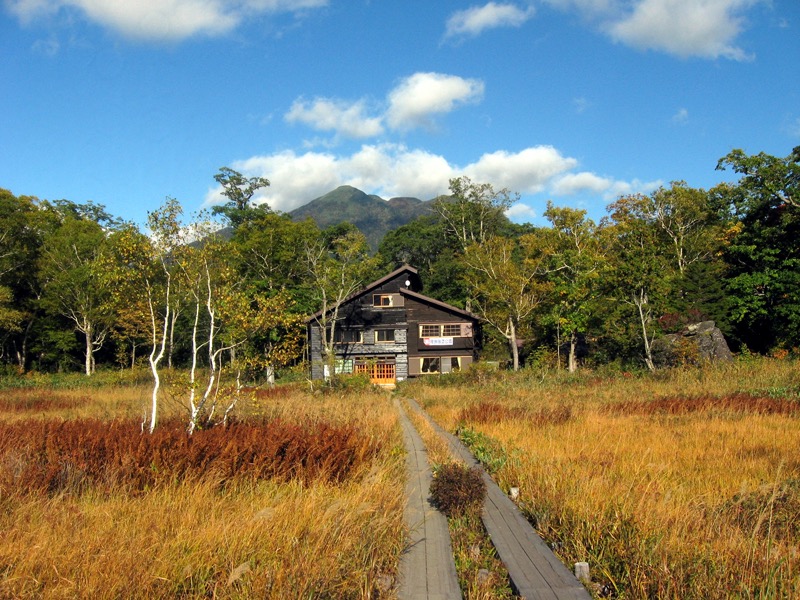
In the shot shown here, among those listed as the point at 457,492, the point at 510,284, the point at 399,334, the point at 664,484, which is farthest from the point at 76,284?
the point at 664,484

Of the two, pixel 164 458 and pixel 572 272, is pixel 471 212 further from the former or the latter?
pixel 164 458

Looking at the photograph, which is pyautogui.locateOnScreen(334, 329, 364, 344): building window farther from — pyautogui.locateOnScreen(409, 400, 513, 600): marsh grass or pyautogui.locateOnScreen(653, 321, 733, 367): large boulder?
pyautogui.locateOnScreen(409, 400, 513, 600): marsh grass

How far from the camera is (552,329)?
43.4m

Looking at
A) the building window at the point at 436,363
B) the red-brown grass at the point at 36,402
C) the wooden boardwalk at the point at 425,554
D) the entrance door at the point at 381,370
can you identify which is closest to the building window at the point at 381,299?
the entrance door at the point at 381,370

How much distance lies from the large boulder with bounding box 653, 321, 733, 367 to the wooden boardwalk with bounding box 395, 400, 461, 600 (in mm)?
28648

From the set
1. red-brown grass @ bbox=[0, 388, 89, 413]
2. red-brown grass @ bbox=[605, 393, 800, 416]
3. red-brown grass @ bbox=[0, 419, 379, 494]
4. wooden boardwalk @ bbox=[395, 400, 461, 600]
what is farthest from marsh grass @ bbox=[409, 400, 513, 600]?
red-brown grass @ bbox=[0, 388, 89, 413]

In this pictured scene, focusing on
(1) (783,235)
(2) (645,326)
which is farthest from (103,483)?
(1) (783,235)

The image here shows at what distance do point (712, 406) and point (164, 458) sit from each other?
1692cm

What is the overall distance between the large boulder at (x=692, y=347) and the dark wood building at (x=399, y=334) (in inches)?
611

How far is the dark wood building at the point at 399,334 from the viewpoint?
1783 inches

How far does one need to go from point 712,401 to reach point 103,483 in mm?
18530

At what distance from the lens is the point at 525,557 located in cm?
565

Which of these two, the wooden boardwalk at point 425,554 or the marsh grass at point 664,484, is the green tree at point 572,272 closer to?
the marsh grass at point 664,484

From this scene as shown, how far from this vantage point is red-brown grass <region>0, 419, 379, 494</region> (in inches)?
324
